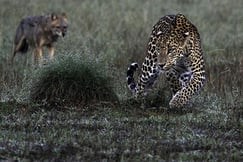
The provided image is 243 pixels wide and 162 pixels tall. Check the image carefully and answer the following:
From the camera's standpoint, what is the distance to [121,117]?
34.3ft

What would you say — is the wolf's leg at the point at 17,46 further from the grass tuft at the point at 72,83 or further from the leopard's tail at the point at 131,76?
the grass tuft at the point at 72,83

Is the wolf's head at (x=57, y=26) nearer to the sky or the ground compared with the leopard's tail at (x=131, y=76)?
nearer to the sky

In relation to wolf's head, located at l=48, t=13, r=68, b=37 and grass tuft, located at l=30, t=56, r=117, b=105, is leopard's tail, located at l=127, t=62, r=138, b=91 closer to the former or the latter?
grass tuft, located at l=30, t=56, r=117, b=105

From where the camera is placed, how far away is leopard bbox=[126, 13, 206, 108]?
11070 millimetres

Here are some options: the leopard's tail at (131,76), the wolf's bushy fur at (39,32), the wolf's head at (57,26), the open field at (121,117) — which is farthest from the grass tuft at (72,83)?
the wolf's head at (57,26)

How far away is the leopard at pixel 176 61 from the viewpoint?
11.1 meters

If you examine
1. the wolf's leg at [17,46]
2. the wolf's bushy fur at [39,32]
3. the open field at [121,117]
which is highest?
the wolf's bushy fur at [39,32]

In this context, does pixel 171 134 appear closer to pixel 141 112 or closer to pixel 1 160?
pixel 141 112

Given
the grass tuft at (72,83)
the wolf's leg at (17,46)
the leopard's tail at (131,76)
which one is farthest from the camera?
the wolf's leg at (17,46)

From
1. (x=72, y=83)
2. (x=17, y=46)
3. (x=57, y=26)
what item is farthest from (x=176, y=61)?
(x=57, y=26)

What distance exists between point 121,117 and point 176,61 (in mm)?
1232

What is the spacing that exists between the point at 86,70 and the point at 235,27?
368 inches

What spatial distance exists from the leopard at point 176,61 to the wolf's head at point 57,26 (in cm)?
536

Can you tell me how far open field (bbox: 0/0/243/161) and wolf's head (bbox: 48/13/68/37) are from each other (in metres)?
0.35
